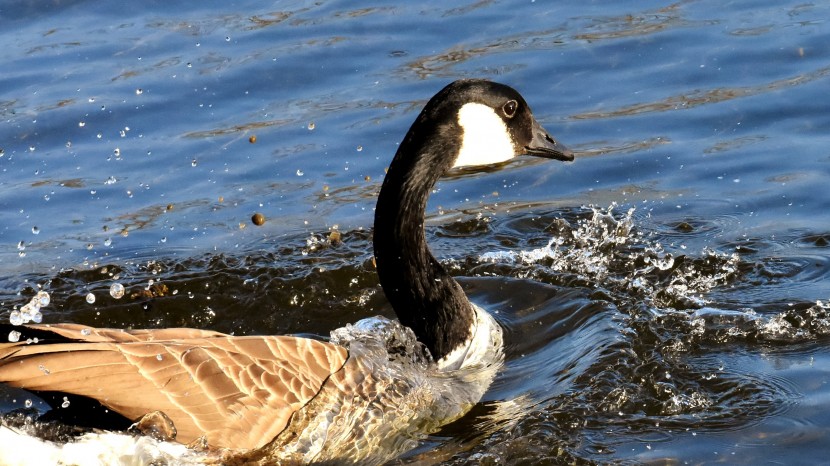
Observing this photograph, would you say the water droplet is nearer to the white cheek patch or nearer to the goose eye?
the white cheek patch

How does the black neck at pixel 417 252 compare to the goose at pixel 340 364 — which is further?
the black neck at pixel 417 252

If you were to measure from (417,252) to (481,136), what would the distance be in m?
0.70

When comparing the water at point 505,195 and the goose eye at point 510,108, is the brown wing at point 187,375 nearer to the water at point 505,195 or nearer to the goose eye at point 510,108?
the water at point 505,195

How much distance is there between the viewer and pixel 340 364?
209 inches

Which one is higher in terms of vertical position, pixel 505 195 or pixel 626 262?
pixel 505 195

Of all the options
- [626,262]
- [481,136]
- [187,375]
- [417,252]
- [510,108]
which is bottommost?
[626,262]

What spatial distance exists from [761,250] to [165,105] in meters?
4.94

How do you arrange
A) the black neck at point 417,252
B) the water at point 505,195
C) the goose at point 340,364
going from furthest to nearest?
the black neck at point 417,252 → the water at point 505,195 → the goose at point 340,364

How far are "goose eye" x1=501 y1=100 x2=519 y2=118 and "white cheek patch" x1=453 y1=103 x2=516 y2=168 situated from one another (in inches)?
2.3

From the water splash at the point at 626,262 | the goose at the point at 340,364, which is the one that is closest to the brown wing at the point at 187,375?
the goose at the point at 340,364

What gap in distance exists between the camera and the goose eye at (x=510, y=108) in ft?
20.3

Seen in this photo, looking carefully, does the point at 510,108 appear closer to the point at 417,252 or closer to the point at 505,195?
the point at 417,252

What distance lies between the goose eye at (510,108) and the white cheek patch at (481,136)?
0.19 ft

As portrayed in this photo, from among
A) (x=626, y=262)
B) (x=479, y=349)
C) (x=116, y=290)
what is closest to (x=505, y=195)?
(x=626, y=262)
